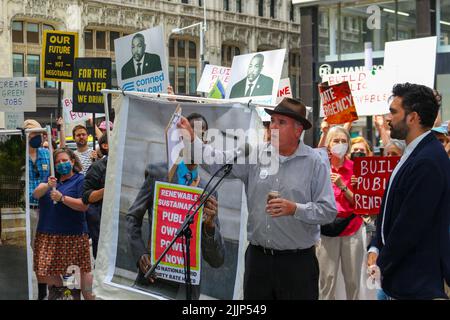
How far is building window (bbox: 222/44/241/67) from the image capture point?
2432 inches

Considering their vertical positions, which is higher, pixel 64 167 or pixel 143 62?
pixel 143 62

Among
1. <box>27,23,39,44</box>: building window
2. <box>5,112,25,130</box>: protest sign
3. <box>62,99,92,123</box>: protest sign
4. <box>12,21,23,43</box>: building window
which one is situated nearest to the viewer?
<box>5,112,25,130</box>: protest sign

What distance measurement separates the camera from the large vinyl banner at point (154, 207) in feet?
17.8

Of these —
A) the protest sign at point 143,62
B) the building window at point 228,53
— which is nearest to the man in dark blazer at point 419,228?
the protest sign at point 143,62

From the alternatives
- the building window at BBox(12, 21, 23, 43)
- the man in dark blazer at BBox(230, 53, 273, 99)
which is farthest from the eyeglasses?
the building window at BBox(12, 21, 23, 43)

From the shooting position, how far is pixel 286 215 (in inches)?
192

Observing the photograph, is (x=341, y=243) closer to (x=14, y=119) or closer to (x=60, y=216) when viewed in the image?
(x=60, y=216)

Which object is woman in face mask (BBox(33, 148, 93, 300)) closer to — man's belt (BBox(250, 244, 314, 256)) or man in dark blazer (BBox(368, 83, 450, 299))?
man's belt (BBox(250, 244, 314, 256))

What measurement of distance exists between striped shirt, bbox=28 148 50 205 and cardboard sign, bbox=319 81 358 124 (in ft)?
10.2

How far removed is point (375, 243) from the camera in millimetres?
4586

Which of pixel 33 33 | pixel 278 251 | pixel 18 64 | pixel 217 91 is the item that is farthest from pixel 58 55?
pixel 33 33

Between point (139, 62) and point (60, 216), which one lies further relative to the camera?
point (139, 62)

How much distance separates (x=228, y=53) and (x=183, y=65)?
5680 millimetres

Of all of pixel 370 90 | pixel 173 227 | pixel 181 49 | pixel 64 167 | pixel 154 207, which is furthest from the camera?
pixel 181 49
